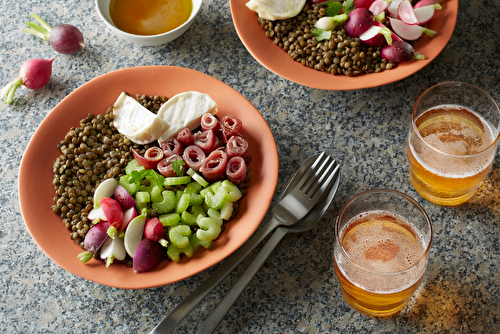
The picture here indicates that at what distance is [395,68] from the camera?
1.65 m

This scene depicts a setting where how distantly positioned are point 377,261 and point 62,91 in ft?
4.99

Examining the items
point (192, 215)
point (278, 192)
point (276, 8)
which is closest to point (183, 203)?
point (192, 215)

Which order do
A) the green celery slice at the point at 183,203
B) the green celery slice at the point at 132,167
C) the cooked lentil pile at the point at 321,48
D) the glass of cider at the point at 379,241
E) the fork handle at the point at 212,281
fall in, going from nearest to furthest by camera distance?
the glass of cider at the point at 379,241 < the fork handle at the point at 212,281 < the green celery slice at the point at 183,203 < the green celery slice at the point at 132,167 < the cooked lentil pile at the point at 321,48

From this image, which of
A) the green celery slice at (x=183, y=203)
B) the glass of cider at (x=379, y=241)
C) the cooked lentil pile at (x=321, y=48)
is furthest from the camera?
the cooked lentil pile at (x=321, y=48)

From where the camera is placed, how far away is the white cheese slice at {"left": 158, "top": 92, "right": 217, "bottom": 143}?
1.57m

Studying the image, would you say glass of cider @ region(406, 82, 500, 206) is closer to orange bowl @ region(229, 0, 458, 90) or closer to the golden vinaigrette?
orange bowl @ region(229, 0, 458, 90)

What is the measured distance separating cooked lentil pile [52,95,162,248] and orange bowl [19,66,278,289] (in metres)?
0.04

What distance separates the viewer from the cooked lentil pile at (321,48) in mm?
1664

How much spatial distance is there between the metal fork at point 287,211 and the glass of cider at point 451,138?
0.32 metres

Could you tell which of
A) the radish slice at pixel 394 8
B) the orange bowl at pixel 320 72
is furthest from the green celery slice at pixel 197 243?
the radish slice at pixel 394 8

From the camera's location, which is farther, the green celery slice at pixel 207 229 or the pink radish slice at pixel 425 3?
the pink radish slice at pixel 425 3

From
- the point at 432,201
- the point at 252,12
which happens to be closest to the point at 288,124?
the point at 252,12

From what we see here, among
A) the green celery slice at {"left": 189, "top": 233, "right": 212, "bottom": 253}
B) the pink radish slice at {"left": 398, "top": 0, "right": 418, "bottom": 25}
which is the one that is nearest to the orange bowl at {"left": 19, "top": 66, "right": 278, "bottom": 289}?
the green celery slice at {"left": 189, "top": 233, "right": 212, "bottom": 253}

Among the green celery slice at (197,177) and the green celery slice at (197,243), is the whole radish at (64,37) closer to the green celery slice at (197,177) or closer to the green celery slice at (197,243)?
the green celery slice at (197,177)
